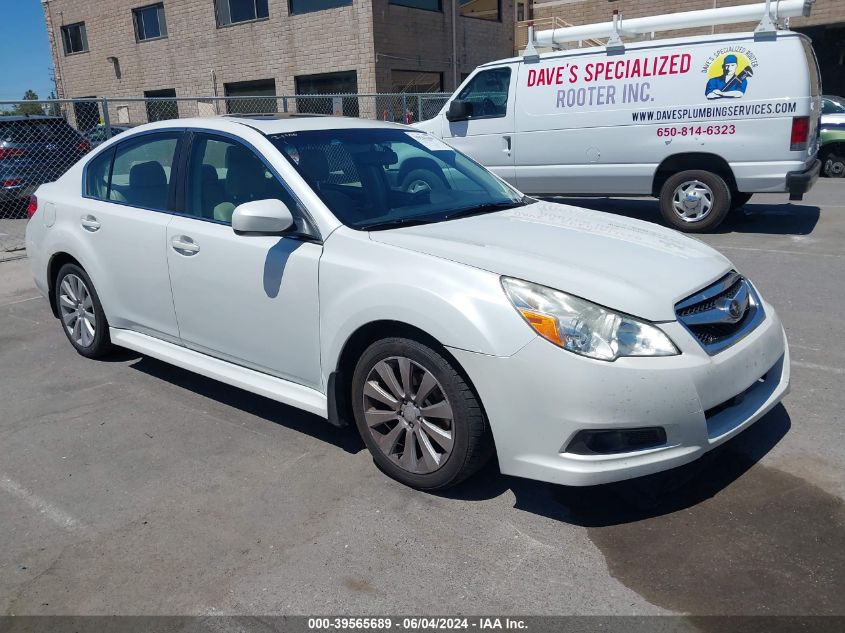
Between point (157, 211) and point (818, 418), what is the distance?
3927 mm

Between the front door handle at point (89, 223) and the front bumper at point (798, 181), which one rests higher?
the front door handle at point (89, 223)

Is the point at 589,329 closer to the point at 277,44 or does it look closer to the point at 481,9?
the point at 277,44

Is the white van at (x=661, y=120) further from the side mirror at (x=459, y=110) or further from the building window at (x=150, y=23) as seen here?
the building window at (x=150, y=23)

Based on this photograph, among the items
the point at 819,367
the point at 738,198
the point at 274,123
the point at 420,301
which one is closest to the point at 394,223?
the point at 420,301

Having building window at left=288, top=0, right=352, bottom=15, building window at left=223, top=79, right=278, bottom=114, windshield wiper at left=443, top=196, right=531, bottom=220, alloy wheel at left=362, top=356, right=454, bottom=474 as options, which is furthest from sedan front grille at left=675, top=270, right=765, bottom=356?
building window at left=223, top=79, right=278, bottom=114

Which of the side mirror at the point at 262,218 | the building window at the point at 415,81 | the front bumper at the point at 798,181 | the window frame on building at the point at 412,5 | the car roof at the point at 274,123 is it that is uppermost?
the window frame on building at the point at 412,5

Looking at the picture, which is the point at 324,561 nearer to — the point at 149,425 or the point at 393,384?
the point at 393,384

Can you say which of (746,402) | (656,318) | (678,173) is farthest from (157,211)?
(678,173)

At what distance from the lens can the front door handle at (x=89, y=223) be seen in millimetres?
4770

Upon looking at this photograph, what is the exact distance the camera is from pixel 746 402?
325cm

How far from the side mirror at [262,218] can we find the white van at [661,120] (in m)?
6.81

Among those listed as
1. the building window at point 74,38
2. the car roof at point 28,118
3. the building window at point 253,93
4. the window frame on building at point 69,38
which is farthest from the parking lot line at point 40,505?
the building window at point 74,38

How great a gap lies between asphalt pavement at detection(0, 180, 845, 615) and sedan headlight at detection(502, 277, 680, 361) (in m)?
0.78

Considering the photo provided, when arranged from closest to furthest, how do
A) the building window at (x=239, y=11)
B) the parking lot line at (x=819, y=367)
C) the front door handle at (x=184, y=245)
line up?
1. the front door handle at (x=184, y=245)
2. the parking lot line at (x=819, y=367)
3. the building window at (x=239, y=11)
